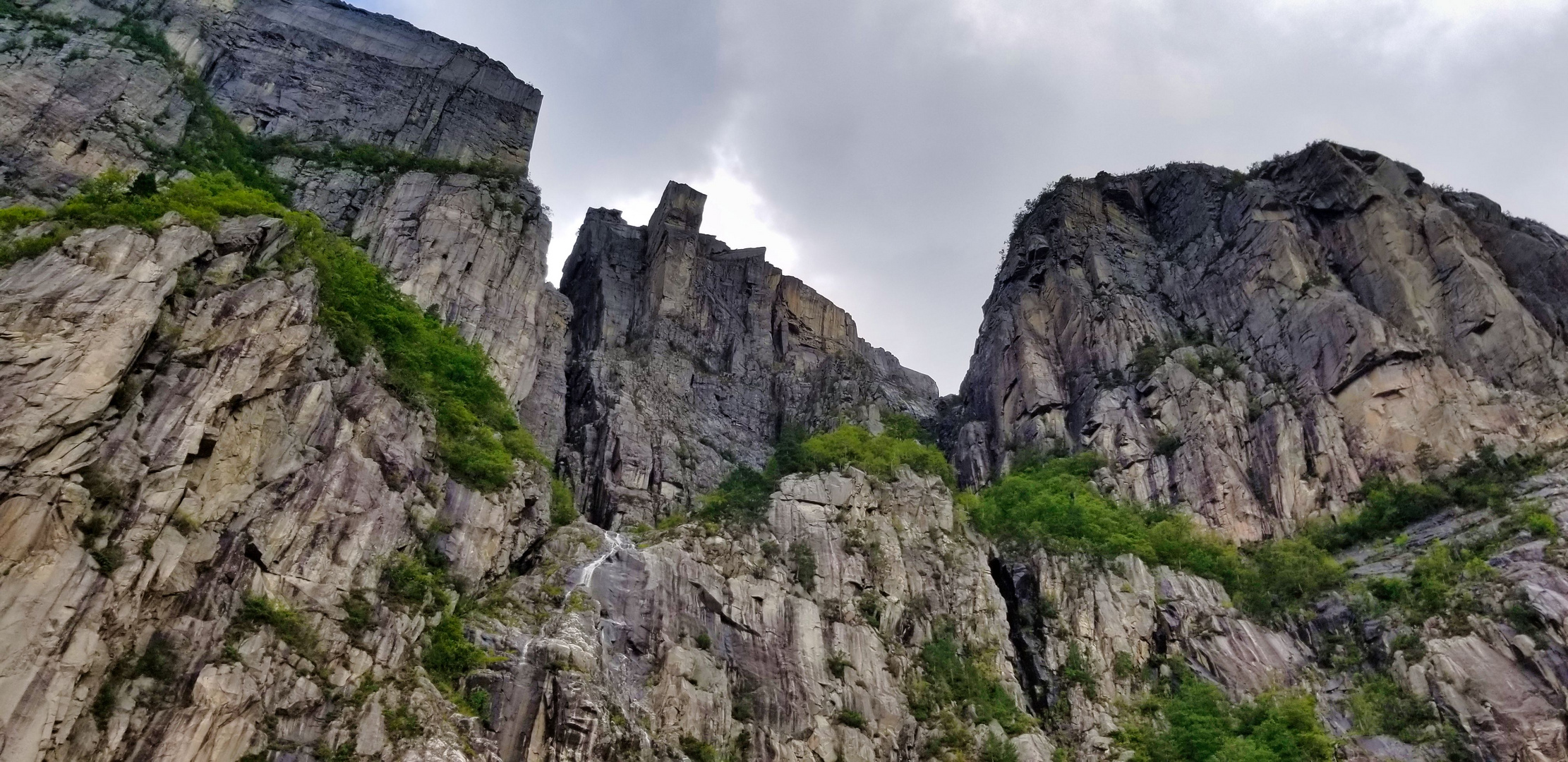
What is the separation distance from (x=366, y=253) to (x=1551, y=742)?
5413 centimetres

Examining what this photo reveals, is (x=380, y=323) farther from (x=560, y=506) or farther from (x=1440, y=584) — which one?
(x=1440, y=584)

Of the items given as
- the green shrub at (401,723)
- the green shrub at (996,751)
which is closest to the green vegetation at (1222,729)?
the green shrub at (996,751)

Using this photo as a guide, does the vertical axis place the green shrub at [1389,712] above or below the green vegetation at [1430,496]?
below

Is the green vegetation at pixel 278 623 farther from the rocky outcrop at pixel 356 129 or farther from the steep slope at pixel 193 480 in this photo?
the rocky outcrop at pixel 356 129

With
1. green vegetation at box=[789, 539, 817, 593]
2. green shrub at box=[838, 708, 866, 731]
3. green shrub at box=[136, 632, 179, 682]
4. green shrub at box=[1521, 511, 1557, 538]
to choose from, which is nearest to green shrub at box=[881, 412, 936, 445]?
green vegetation at box=[789, 539, 817, 593]

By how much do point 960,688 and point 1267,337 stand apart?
35.4 meters

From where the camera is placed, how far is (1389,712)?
39688 millimetres

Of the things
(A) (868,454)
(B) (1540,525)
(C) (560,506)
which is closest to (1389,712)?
(B) (1540,525)

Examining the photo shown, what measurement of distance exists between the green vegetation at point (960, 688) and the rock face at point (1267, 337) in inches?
748

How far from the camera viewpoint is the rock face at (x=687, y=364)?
55.8 m

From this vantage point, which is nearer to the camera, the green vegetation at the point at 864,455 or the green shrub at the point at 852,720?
the green shrub at the point at 852,720

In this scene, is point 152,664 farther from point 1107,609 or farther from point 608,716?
point 1107,609

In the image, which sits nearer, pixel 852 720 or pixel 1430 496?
pixel 852 720

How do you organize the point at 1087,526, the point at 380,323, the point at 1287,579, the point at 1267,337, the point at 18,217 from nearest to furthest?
the point at 18,217 → the point at 380,323 → the point at 1287,579 → the point at 1087,526 → the point at 1267,337
